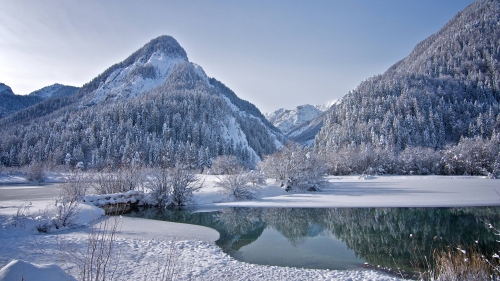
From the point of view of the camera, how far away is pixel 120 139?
3228 inches

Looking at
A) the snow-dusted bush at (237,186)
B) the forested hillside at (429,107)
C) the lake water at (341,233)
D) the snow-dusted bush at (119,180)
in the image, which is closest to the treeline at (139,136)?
the forested hillside at (429,107)

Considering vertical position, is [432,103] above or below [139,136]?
above

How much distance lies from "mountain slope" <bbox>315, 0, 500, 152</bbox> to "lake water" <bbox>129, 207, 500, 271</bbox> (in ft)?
199

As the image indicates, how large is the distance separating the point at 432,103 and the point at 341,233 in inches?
4014

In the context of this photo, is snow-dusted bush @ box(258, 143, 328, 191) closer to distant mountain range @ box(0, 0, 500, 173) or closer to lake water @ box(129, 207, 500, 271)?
lake water @ box(129, 207, 500, 271)

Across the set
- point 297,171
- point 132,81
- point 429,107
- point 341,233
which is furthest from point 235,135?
point 341,233

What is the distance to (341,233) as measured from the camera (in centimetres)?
1571

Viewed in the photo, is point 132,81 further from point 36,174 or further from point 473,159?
point 473,159

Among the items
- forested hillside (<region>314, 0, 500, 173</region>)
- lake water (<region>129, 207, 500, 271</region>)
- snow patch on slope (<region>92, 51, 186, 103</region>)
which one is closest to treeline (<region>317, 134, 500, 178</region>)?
forested hillside (<region>314, 0, 500, 173</region>)

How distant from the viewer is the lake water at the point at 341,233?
11250mm

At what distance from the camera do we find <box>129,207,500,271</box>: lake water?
11250 mm

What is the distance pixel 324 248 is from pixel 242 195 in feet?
56.3

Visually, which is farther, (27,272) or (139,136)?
(139,136)

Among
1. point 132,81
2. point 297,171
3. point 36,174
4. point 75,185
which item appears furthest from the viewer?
point 132,81
